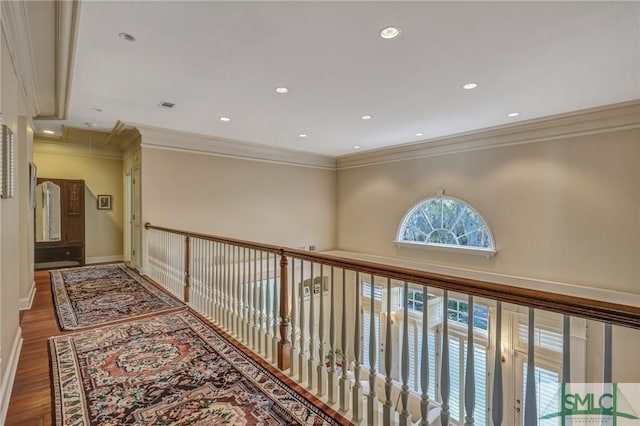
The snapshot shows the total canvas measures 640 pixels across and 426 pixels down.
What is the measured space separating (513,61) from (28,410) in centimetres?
455

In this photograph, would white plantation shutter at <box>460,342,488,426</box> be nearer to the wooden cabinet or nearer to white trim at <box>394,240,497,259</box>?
white trim at <box>394,240,497,259</box>

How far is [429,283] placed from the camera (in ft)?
4.66

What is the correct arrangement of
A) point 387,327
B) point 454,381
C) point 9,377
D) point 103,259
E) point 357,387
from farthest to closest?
point 103,259 < point 454,381 < point 9,377 < point 357,387 < point 387,327

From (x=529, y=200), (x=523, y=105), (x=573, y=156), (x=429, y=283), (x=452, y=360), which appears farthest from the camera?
(x=452, y=360)

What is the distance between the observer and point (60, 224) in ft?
19.7

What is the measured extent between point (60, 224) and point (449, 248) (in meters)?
7.67

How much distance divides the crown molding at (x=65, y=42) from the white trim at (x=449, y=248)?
5.97m

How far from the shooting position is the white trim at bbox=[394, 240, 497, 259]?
531 centimetres

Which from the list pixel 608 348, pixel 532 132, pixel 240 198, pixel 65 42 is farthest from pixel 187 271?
pixel 532 132

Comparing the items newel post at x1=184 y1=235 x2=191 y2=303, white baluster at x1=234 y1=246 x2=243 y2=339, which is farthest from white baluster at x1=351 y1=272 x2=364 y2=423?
newel post at x1=184 y1=235 x2=191 y2=303

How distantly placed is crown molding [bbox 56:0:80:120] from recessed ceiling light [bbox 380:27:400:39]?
7.13 ft

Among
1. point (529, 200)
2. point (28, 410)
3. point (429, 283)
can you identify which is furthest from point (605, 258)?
point (28, 410)

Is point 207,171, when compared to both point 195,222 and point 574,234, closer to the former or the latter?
point 195,222

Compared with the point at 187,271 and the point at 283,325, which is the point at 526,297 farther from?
the point at 187,271
